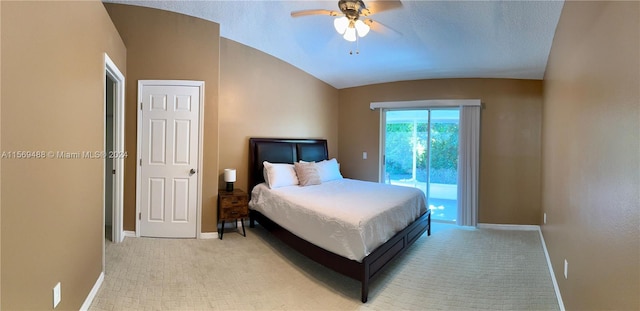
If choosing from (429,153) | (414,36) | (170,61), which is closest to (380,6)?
(414,36)

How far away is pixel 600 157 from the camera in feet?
4.79

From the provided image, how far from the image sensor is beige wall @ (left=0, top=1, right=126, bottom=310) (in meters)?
1.19

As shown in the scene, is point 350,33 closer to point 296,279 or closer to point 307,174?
point 307,174

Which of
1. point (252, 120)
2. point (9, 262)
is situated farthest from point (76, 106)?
point (252, 120)

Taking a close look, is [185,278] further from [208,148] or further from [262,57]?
[262,57]

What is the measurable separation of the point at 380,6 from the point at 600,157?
1.93 m

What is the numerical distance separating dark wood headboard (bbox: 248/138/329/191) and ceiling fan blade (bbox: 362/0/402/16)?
2.49 meters

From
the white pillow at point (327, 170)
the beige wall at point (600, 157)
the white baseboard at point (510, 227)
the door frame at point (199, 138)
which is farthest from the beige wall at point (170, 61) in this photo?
the white baseboard at point (510, 227)

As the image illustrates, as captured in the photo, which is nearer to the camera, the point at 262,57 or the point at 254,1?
the point at 254,1

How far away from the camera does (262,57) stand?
14.2ft

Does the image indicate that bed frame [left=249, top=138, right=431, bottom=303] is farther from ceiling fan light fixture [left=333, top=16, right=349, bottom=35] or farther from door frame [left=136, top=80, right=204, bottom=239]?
ceiling fan light fixture [left=333, top=16, right=349, bottom=35]

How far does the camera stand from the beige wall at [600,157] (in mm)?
1088

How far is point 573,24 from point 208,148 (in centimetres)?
372

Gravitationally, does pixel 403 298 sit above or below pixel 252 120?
below
